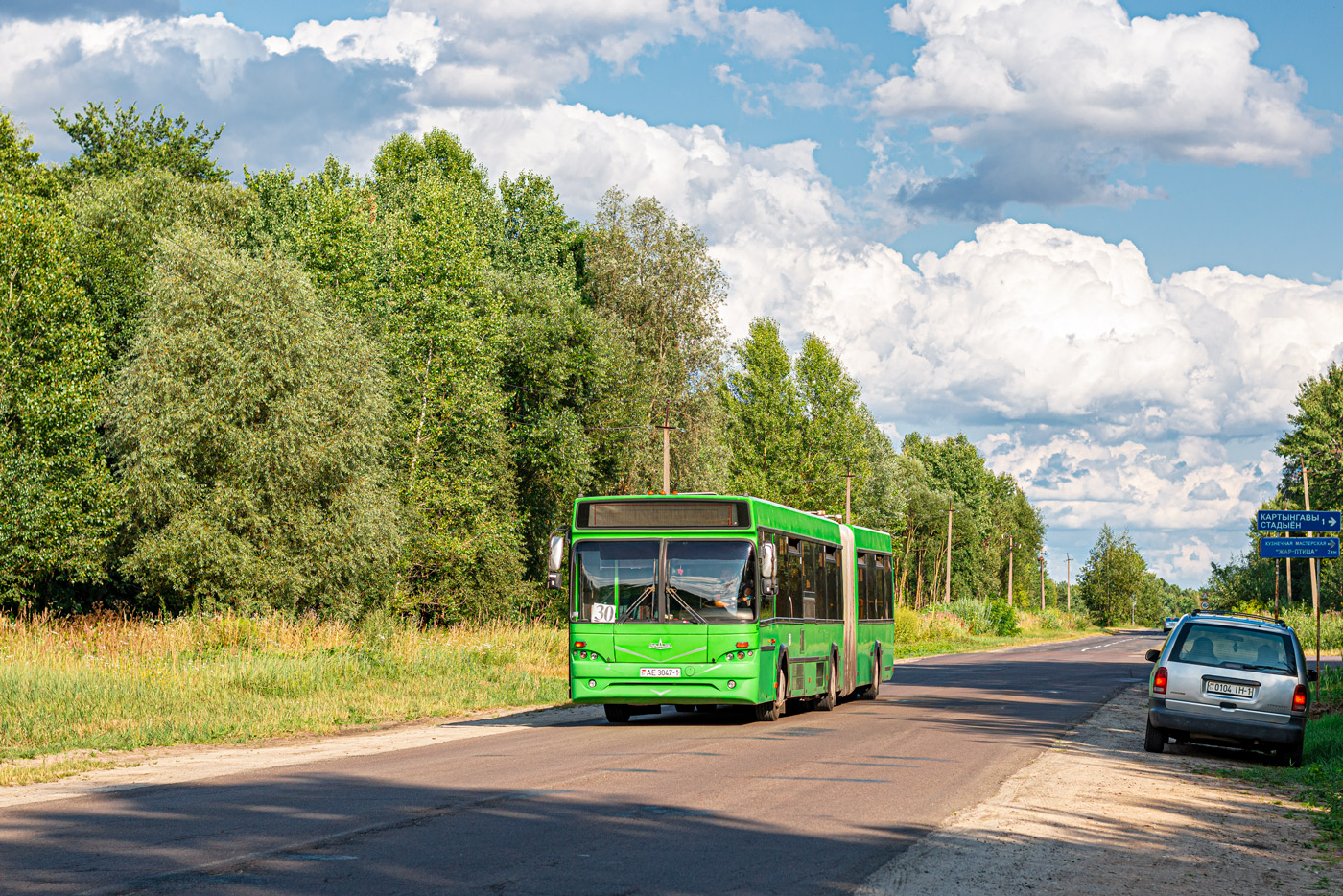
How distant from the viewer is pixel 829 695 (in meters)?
23.6

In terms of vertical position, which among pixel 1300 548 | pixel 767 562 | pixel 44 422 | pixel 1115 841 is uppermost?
pixel 44 422

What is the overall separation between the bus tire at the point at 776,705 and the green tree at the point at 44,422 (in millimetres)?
24273

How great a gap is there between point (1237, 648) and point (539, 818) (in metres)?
10.7

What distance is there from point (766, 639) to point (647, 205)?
47.3m

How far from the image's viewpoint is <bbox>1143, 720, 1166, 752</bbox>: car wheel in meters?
16.9

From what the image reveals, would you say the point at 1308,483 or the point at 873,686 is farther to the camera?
the point at 1308,483

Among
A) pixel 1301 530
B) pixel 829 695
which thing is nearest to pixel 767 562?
pixel 829 695

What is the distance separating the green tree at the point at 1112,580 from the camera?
14912 cm

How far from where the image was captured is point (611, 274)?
208 feet

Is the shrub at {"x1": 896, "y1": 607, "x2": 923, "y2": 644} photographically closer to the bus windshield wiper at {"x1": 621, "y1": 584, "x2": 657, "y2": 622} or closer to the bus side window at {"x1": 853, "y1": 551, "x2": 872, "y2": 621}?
the bus side window at {"x1": 853, "y1": 551, "x2": 872, "y2": 621}

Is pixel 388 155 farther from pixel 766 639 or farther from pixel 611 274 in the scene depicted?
pixel 766 639

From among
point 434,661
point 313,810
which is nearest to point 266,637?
point 434,661

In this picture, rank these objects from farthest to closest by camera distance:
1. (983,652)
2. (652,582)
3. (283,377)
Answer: (983,652), (283,377), (652,582)

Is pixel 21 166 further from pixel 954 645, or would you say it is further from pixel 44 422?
pixel 954 645
